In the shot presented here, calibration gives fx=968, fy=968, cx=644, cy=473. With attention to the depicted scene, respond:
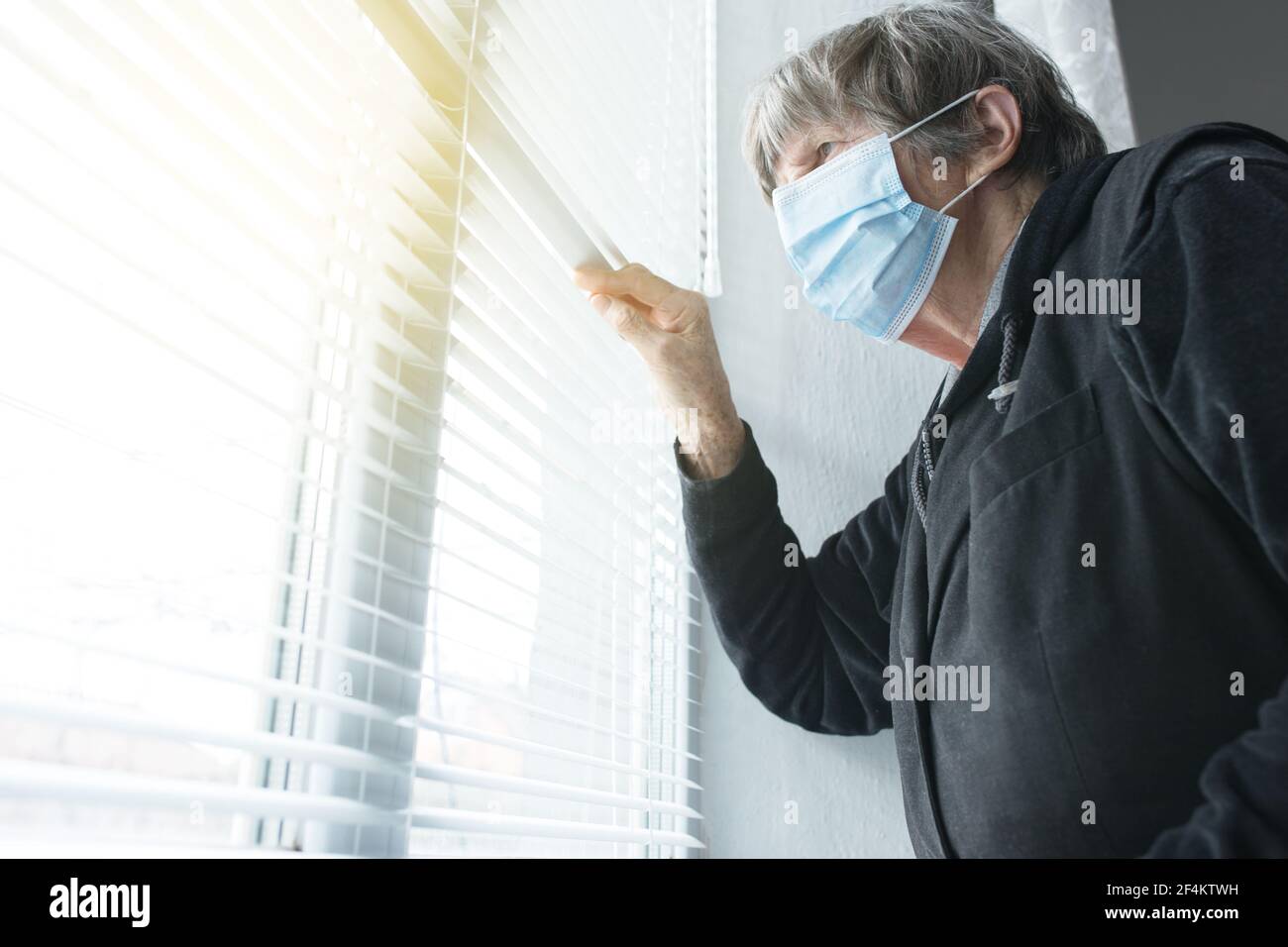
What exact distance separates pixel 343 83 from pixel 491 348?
0.95ft

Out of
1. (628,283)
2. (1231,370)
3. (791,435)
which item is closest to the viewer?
(1231,370)

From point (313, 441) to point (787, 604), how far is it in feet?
2.12

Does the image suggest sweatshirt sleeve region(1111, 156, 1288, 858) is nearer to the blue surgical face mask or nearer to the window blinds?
the blue surgical face mask

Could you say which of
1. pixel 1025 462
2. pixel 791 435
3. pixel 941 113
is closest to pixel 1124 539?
pixel 1025 462

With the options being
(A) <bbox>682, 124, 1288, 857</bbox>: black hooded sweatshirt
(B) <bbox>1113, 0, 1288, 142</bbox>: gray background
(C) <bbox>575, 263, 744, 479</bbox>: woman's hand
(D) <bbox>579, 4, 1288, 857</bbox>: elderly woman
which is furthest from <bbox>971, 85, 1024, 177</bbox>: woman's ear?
(B) <bbox>1113, 0, 1288, 142</bbox>: gray background

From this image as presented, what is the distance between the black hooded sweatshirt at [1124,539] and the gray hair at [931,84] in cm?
24

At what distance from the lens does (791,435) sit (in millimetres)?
1473

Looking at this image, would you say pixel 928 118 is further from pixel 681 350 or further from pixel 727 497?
pixel 727 497

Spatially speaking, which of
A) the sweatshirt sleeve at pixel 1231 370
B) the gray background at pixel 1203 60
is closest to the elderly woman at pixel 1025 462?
the sweatshirt sleeve at pixel 1231 370

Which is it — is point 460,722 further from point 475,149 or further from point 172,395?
point 475,149

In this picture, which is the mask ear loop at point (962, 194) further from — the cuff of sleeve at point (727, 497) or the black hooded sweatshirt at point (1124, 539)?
the cuff of sleeve at point (727, 497)

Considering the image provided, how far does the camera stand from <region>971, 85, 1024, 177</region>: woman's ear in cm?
112

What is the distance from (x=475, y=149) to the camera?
38.8 inches

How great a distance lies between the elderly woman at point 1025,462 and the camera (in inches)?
27.6
